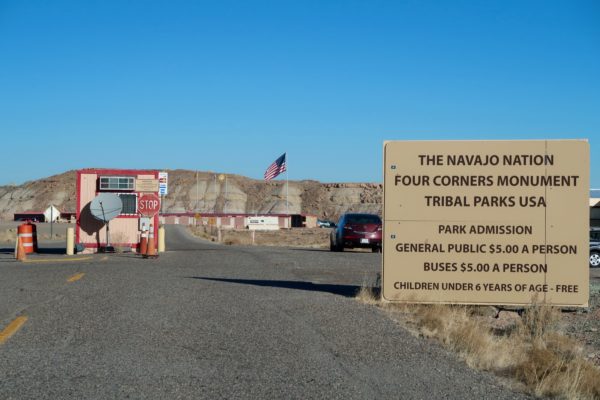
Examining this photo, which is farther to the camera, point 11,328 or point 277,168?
point 277,168

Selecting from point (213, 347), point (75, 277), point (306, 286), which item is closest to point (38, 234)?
point (75, 277)

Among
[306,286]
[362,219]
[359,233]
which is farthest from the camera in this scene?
[362,219]

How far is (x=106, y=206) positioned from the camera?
24.1m

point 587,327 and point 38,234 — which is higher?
point 38,234

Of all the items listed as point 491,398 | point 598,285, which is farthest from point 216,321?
point 598,285

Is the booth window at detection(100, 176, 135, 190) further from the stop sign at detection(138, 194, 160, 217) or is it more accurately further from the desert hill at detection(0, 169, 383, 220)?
the desert hill at detection(0, 169, 383, 220)

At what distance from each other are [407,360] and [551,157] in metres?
4.87

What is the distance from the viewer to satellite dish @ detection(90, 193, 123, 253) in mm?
23953

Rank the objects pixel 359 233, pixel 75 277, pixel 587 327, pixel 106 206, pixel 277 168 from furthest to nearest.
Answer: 1. pixel 277 168
2. pixel 359 233
3. pixel 106 206
4. pixel 75 277
5. pixel 587 327

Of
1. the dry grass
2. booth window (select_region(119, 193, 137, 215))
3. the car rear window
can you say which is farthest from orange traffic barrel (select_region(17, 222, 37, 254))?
the dry grass

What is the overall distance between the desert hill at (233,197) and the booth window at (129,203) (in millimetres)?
130241

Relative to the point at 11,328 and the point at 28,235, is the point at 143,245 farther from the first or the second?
the point at 11,328

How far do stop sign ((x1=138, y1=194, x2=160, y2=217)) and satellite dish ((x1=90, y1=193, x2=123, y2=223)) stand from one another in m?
0.66

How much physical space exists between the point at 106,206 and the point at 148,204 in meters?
1.31
